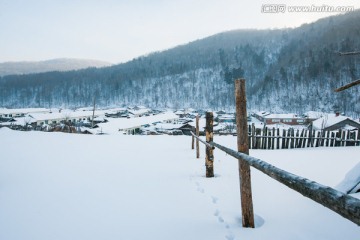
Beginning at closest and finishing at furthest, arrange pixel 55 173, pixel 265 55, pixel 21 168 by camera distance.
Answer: pixel 55 173
pixel 21 168
pixel 265 55

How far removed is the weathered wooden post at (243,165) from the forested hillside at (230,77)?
9922 cm

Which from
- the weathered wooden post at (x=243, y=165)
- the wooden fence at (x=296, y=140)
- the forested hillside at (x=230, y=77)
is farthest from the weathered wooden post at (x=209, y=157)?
the forested hillside at (x=230, y=77)

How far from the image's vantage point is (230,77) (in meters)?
129

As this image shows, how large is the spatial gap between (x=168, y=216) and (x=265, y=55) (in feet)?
587

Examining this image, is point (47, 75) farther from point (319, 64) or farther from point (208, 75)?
point (319, 64)

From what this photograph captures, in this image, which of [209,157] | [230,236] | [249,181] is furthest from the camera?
[209,157]

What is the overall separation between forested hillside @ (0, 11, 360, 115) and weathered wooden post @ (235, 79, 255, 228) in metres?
99.2

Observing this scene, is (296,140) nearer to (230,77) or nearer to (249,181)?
(249,181)

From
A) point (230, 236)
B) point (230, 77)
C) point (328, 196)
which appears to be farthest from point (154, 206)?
point (230, 77)

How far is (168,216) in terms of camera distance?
367 cm

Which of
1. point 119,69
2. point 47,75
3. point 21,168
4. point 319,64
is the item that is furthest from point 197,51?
point 21,168

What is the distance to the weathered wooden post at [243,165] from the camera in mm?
3051

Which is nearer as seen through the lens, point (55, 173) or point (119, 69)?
point (55, 173)

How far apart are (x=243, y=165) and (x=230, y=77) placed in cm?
13029
